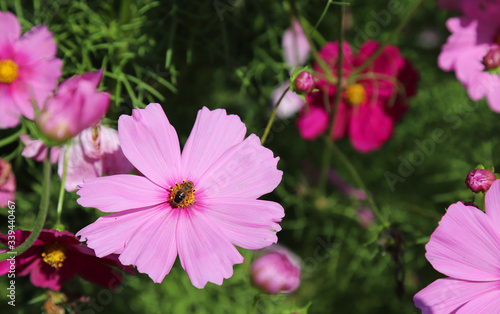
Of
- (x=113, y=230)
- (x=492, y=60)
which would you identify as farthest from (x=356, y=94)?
(x=113, y=230)

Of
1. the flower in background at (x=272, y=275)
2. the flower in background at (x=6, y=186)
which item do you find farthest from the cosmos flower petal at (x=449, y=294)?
the flower in background at (x=6, y=186)

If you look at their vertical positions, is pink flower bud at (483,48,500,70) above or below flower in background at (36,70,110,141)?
above

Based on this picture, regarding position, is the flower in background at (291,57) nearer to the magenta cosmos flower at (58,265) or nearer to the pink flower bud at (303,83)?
the pink flower bud at (303,83)

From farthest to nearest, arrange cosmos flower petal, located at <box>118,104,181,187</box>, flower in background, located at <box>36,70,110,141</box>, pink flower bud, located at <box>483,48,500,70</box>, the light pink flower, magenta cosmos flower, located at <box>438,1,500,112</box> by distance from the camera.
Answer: the light pink flower
magenta cosmos flower, located at <box>438,1,500,112</box>
pink flower bud, located at <box>483,48,500,70</box>
cosmos flower petal, located at <box>118,104,181,187</box>
flower in background, located at <box>36,70,110,141</box>

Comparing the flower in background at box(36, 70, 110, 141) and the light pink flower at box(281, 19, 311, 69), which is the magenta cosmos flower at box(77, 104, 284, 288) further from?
the light pink flower at box(281, 19, 311, 69)

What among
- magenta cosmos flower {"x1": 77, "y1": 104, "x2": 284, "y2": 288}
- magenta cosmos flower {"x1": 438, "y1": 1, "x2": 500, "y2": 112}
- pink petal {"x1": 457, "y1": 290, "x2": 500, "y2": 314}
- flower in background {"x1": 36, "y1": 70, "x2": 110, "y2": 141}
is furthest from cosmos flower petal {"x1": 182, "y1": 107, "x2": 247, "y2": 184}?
magenta cosmos flower {"x1": 438, "y1": 1, "x2": 500, "y2": 112}

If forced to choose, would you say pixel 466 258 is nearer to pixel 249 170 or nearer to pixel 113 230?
pixel 249 170

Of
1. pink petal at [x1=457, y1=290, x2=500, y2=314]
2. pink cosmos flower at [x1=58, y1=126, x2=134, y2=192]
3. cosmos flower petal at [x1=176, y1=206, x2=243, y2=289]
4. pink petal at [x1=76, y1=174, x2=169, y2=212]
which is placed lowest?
pink cosmos flower at [x1=58, y1=126, x2=134, y2=192]

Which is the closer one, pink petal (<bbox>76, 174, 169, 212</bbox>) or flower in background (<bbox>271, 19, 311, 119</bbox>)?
pink petal (<bbox>76, 174, 169, 212</bbox>)
